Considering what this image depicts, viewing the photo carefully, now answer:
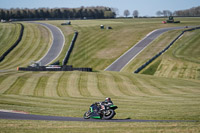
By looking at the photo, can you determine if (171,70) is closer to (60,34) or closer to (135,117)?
(135,117)

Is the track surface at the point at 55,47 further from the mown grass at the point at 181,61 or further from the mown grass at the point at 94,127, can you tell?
the mown grass at the point at 94,127

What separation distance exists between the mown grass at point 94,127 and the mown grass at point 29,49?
65.0 meters

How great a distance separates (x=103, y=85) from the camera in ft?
156

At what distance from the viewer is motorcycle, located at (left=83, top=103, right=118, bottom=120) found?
894 inches

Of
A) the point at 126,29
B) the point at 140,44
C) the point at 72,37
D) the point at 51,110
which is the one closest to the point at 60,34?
the point at 72,37

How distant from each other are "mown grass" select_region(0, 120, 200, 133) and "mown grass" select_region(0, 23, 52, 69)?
65.0 metres

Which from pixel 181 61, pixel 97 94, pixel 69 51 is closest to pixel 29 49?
pixel 69 51

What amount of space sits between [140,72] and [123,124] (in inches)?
1905

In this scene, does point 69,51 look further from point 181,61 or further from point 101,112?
point 101,112

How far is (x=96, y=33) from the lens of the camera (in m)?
115

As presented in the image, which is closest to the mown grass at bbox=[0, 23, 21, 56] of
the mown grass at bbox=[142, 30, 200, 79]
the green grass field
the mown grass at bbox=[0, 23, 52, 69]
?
the mown grass at bbox=[0, 23, 52, 69]

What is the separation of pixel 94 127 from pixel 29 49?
84.7 metres

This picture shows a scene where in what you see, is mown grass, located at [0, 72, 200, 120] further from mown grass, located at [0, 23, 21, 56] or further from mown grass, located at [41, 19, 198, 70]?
mown grass, located at [0, 23, 21, 56]

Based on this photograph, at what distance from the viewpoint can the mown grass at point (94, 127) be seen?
1814cm
